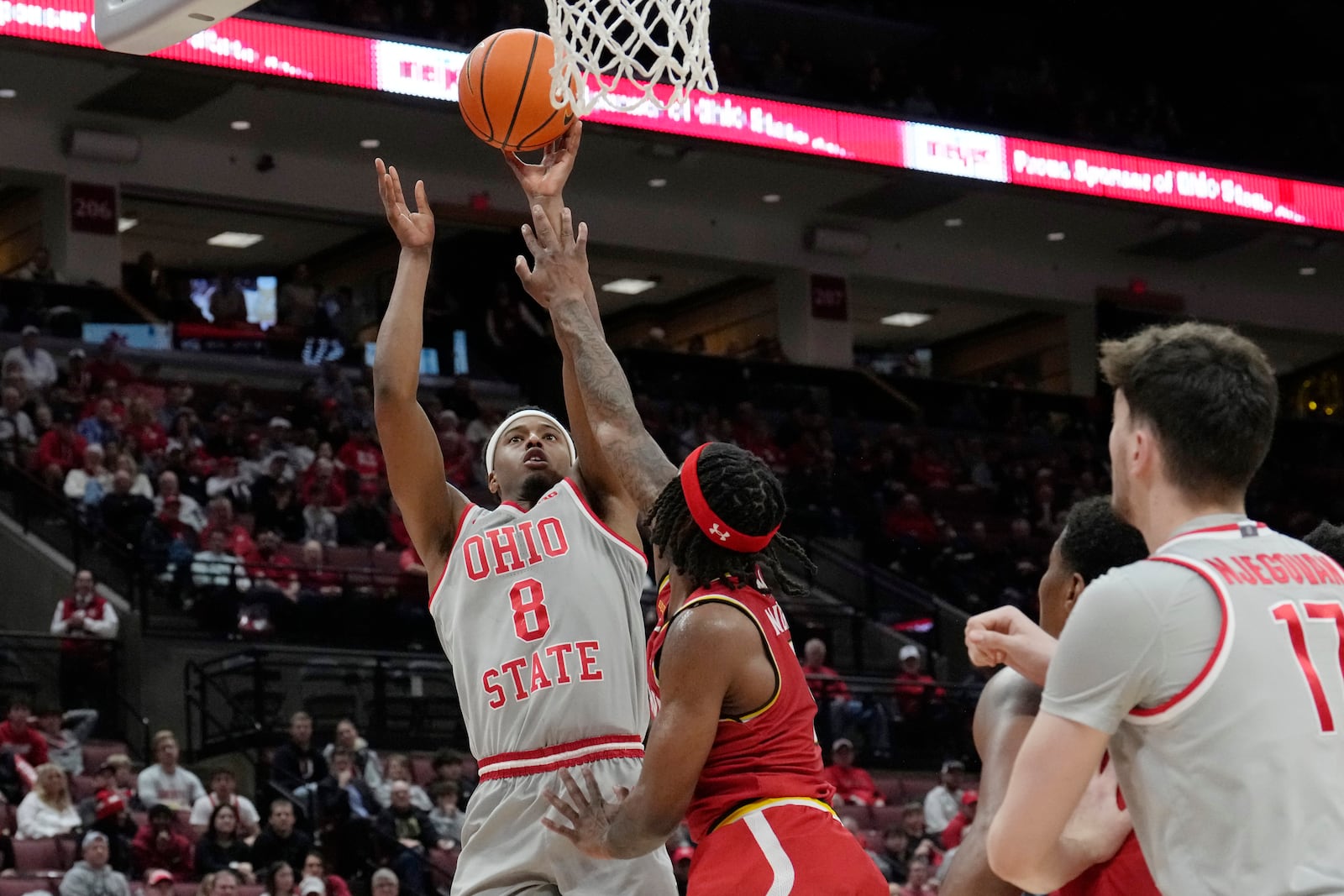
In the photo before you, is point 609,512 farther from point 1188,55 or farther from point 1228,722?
point 1188,55

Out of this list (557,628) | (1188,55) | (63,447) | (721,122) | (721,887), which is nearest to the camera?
(721,887)

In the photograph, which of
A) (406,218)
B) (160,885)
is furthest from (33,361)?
(406,218)

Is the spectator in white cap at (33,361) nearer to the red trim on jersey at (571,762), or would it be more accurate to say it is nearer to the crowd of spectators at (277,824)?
the crowd of spectators at (277,824)

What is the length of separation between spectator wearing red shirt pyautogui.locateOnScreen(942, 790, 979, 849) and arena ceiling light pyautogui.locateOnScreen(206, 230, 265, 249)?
13018 mm

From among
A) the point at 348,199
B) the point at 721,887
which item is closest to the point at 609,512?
the point at 721,887

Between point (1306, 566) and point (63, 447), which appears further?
point (63, 447)

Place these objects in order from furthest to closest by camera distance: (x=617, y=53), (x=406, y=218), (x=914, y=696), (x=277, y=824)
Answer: (x=914, y=696), (x=277, y=824), (x=617, y=53), (x=406, y=218)

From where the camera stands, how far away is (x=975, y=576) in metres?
19.0

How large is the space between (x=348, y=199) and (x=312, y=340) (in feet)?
7.13

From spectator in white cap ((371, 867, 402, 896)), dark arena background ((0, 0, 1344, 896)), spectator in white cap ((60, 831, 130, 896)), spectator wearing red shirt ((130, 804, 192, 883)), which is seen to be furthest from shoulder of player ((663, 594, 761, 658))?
spectator wearing red shirt ((130, 804, 192, 883))

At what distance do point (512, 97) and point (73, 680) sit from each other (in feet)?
27.8

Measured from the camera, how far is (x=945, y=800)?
13.6 metres

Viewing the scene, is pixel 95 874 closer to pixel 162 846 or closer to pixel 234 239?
pixel 162 846

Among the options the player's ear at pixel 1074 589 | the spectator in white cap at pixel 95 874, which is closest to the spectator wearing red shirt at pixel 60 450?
the spectator in white cap at pixel 95 874
